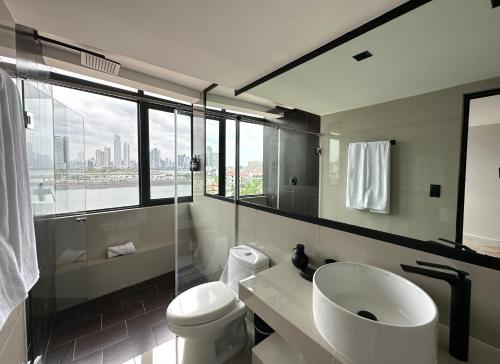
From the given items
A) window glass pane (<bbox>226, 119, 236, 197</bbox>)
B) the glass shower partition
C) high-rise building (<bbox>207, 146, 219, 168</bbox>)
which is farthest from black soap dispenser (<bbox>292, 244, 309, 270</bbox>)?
high-rise building (<bbox>207, 146, 219, 168</bbox>)

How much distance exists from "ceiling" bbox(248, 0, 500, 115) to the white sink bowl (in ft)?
3.90

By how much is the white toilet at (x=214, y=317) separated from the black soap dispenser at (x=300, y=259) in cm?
41

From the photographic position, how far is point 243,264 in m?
1.62

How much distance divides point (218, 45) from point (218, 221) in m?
1.74

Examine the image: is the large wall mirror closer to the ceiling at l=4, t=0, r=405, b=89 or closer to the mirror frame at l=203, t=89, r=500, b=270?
the mirror frame at l=203, t=89, r=500, b=270

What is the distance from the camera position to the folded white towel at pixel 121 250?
2.34 meters

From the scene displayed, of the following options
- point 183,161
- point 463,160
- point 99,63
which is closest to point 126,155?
point 183,161

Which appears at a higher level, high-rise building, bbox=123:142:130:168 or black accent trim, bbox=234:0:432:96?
black accent trim, bbox=234:0:432:96

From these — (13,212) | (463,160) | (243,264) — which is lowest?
(243,264)

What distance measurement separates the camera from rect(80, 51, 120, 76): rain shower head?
5.68 feet

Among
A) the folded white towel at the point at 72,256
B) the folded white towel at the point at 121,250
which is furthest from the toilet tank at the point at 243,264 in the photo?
the folded white towel at the point at 72,256

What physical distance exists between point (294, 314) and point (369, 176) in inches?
→ 56.0

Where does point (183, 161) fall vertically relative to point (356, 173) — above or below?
above

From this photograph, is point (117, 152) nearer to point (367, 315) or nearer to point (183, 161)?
point (183, 161)
